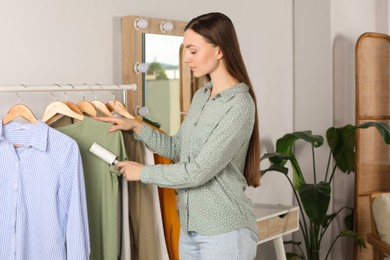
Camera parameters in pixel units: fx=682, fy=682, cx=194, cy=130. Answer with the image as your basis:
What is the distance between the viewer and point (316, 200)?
3.79 m

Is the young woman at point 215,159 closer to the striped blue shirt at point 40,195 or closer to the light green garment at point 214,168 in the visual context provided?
the light green garment at point 214,168

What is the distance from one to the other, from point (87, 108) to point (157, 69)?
70 centimetres

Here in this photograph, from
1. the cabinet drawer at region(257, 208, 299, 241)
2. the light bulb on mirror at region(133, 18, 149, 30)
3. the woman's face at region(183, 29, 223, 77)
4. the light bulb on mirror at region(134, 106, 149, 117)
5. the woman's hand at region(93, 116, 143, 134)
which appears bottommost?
the cabinet drawer at region(257, 208, 299, 241)

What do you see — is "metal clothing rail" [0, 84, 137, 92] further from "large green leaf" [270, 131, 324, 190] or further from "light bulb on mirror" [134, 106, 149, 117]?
"large green leaf" [270, 131, 324, 190]

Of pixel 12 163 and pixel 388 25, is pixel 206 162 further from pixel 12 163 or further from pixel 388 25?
pixel 388 25

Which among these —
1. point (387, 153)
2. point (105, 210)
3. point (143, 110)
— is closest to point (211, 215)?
point (105, 210)

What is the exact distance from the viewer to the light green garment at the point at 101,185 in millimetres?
2580

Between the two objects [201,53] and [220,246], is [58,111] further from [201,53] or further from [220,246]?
[220,246]

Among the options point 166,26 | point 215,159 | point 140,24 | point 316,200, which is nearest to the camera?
point 215,159

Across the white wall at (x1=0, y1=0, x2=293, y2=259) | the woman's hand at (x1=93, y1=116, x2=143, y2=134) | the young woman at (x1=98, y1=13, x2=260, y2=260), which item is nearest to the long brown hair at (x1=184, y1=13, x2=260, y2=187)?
the young woman at (x1=98, y1=13, x2=260, y2=260)

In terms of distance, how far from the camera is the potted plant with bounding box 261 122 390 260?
3809 millimetres

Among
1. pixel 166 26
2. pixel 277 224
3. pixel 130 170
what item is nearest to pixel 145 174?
pixel 130 170

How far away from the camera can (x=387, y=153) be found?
4.46 m

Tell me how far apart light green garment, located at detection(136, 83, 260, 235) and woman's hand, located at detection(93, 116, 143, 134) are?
0.26m
